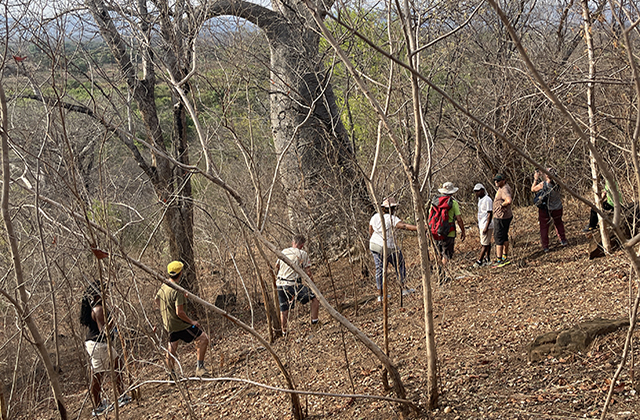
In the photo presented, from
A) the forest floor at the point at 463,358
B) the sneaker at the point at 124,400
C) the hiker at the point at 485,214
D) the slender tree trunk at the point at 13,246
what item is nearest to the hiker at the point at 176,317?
the forest floor at the point at 463,358

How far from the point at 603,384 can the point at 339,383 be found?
2.10 metres

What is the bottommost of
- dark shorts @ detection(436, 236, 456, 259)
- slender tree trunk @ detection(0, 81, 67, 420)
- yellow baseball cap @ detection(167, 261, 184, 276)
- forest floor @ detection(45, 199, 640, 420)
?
forest floor @ detection(45, 199, 640, 420)

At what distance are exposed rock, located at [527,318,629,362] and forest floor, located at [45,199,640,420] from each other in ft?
0.19

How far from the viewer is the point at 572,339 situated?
159 inches

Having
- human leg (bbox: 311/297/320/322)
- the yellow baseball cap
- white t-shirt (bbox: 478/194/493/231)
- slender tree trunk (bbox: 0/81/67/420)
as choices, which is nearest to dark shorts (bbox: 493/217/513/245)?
white t-shirt (bbox: 478/194/493/231)

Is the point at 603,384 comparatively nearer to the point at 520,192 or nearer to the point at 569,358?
the point at 569,358

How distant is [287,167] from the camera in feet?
30.7

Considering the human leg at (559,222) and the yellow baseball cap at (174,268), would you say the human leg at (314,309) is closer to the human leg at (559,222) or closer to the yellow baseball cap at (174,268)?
the yellow baseball cap at (174,268)

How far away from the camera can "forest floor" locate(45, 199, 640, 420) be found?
11.8ft

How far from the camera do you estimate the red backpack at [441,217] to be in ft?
24.5

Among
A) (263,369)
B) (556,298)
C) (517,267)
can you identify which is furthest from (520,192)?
(263,369)

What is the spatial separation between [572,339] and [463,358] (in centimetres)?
86

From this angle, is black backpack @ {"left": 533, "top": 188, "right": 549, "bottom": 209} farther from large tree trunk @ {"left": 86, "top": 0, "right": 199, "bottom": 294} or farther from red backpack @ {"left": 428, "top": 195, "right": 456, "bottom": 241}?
large tree trunk @ {"left": 86, "top": 0, "right": 199, "bottom": 294}

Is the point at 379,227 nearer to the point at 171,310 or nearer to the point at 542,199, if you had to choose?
the point at 171,310
